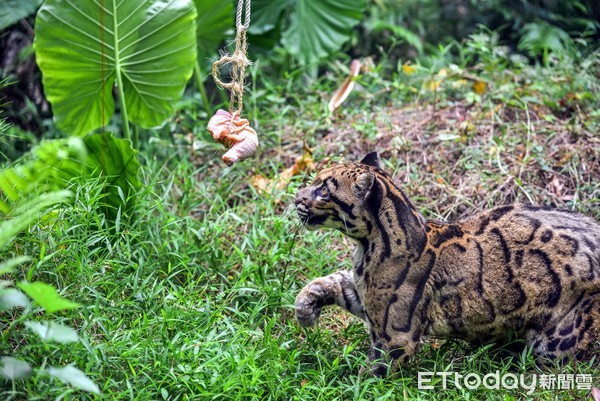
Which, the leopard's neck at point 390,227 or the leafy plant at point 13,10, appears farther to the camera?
the leafy plant at point 13,10

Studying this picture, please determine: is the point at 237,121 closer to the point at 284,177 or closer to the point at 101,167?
the point at 101,167

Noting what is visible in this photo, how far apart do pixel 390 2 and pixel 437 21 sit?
652mm

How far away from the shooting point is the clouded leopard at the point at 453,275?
4801 millimetres

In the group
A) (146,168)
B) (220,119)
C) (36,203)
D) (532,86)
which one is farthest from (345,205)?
(532,86)

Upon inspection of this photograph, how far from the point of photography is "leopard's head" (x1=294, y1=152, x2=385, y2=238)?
4.82m

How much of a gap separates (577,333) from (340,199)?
1.62 meters

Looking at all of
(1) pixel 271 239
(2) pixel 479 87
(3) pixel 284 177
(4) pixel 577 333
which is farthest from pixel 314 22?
(4) pixel 577 333

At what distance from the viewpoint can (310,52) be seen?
8.23 metres

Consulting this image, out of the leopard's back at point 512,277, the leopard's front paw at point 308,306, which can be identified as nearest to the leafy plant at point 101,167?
the leopard's front paw at point 308,306

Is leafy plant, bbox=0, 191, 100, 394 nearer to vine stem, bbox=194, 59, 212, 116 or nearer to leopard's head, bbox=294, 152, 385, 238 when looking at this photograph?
leopard's head, bbox=294, 152, 385, 238

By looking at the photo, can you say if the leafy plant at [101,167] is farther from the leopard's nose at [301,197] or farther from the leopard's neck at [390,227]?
the leopard's neck at [390,227]

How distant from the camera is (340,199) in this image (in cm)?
484

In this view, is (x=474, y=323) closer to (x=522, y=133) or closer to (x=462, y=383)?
(x=462, y=383)

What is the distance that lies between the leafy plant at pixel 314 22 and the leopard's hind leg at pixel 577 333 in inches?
169
